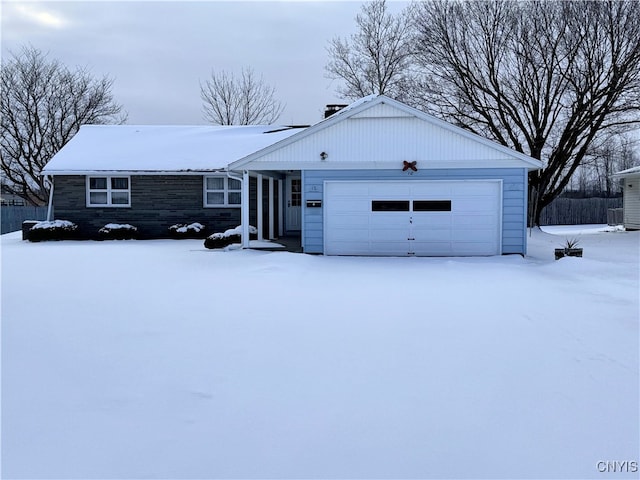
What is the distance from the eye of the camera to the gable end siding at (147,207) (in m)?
22.1

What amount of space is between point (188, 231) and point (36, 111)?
2236cm

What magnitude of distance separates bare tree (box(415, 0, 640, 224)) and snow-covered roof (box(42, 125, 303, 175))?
8.57 meters

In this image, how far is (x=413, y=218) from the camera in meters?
15.8

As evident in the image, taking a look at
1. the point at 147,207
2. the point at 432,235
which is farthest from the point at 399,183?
the point at 147,207

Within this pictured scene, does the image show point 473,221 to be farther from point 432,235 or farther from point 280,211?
point 280,211

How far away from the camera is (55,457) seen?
12.1ft

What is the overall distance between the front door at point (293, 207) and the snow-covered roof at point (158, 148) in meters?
2.22

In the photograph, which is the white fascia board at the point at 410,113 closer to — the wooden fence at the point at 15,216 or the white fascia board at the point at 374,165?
the white fascia board at the point at 374,165

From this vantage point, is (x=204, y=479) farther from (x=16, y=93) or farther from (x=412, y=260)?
(x=16, y=93)

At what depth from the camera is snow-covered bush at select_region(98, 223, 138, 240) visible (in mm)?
21672

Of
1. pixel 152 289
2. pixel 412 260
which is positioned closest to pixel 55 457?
pixel 152 289

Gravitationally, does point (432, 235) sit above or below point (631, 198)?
below

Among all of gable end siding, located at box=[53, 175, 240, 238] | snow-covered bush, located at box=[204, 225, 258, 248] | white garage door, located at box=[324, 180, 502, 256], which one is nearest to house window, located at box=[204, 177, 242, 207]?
gable end siding, located at box=[53, 175, 240, 238]

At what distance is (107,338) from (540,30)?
2482cm
